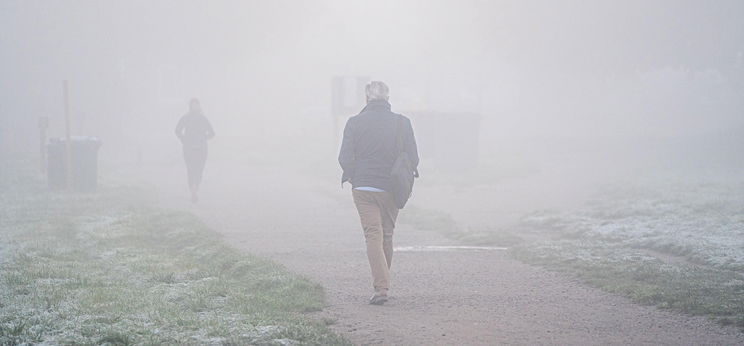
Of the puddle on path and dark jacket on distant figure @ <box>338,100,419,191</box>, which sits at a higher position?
dark jacket on distant figure @ <box>338,100,419,191</box>

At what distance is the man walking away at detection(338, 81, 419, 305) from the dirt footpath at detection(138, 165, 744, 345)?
0.55 metres

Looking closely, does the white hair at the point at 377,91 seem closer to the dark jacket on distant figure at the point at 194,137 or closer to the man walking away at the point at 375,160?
the man walking away at the point at 375,160

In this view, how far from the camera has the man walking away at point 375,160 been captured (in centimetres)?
599

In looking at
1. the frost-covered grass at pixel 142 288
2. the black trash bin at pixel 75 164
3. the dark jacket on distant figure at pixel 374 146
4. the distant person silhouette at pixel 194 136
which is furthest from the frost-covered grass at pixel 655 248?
the black trash bin at pixel 75 164

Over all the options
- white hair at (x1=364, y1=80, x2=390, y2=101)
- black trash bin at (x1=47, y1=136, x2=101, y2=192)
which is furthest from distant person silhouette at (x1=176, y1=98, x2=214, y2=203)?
white hair at (x1=364, y1=80, x2=390, y2=101)

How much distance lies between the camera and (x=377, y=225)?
5.98 metres

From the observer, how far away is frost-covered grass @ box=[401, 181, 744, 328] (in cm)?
602

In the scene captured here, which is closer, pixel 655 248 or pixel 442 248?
pixel 655 248

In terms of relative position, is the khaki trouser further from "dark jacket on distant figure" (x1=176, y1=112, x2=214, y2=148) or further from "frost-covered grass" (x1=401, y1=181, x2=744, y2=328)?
"dark jacket on distant figure" (x1=176, y1=112, x2=214, y2=148)

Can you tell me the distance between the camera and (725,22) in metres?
26.7

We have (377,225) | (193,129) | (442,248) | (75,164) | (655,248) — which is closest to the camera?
(377,225)

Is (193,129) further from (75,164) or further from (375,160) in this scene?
(375,160)

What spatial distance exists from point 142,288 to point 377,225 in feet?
6.33

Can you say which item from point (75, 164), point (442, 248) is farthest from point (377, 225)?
point (75, 164)
